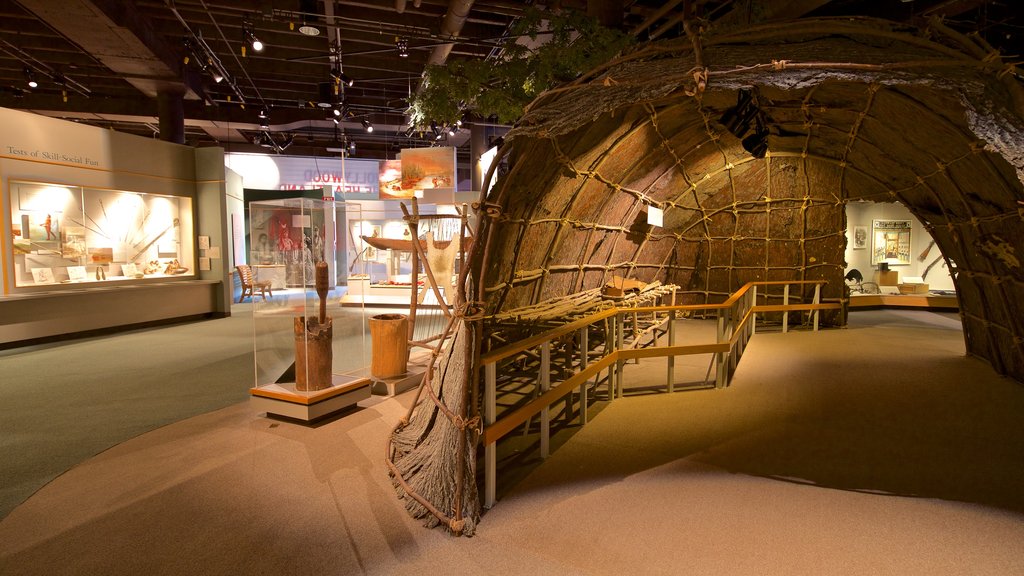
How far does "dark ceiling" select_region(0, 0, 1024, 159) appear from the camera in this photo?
672cm

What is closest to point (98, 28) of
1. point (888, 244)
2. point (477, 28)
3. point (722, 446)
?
point (477, 28)

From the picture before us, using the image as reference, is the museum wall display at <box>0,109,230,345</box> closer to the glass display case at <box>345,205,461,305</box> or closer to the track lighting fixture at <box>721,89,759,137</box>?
the glass display case at <box>345,205,461,305</box>

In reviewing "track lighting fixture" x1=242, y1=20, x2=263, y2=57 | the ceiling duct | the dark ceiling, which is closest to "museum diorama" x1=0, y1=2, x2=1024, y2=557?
the dark ceiling

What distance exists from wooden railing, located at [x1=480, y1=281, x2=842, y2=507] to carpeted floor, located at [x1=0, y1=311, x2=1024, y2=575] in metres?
0.28

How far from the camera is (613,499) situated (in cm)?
290

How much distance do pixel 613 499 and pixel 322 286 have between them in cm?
282

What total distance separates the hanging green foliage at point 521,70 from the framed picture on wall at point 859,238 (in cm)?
763

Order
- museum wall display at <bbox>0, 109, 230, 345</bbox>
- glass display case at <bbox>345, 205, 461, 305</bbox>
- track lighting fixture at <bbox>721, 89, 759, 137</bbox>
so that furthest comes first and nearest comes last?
museum wall display at <bbox>0, 109, 230, 345</bbox> < glass display case at <bbox>345, 205, 461, 305</bbox> < track lighting fixture at <bbox>721, 89, 759, 137</bbox>

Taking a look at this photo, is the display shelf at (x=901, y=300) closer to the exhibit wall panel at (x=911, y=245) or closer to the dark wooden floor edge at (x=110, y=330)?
the exhibit wall panel at (x=911, y=245)

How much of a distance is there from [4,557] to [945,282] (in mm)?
14319

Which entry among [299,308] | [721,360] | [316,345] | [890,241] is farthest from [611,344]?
[890,241]

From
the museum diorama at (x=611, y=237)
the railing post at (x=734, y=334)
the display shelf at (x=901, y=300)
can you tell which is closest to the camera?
the museum diorama at (x=611, y=237)

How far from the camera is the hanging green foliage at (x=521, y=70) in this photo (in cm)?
590

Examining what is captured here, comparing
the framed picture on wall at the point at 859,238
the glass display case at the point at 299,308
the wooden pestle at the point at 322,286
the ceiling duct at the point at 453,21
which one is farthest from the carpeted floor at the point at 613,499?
the framed picture on wall at the point at 859,238
